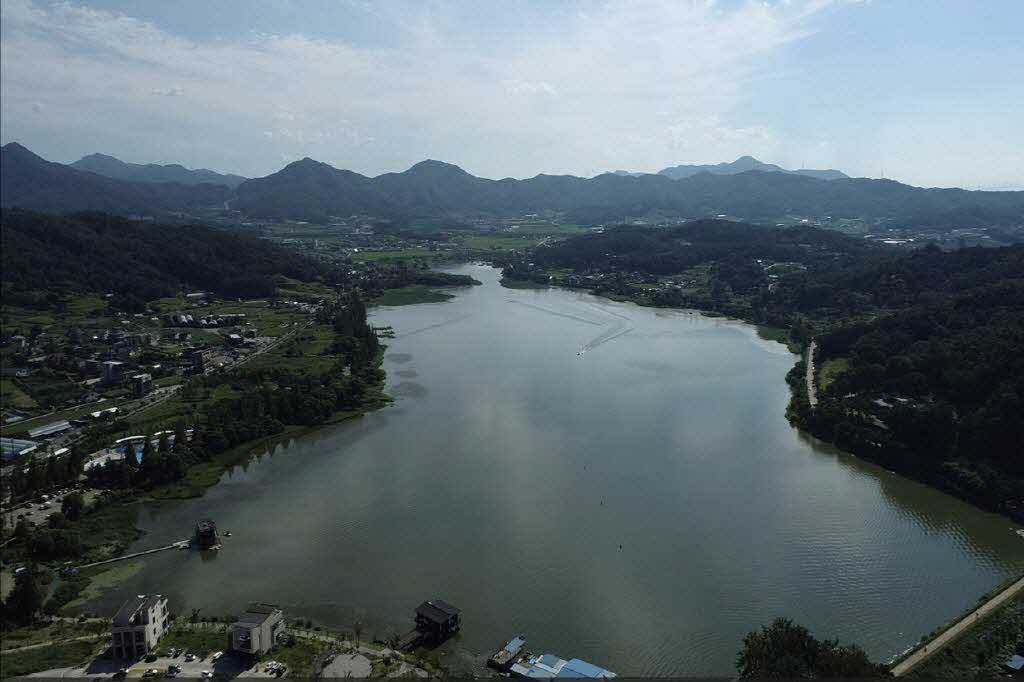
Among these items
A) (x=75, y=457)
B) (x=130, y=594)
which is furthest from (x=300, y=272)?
(x=130, y=594)

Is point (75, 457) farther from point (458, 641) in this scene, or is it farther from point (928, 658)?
point (928, 658)

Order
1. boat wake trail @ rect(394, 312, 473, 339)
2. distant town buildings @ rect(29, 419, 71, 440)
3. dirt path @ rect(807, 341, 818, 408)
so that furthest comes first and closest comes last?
boat wake trail @ rect(394, 312, 473, 339), dirt path @ rect(807, 341, 818, 408), distant town buildings @ rect(29, 419, 71, 440)

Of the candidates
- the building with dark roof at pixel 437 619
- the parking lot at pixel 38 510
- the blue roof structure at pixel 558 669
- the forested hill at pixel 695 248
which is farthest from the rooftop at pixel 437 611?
the forested hill at pixel 695 248

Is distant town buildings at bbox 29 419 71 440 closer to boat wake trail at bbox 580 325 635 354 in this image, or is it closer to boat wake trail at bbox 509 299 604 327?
boat wake trail at bbox 580 325 635 354

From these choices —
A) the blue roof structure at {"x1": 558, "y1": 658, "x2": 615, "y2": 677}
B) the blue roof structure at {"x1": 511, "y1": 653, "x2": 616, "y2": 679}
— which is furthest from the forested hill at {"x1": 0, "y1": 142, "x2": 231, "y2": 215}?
the blue roof structure at {"x1": 558, "y1": 658, "x2": 615, "y2": 677}

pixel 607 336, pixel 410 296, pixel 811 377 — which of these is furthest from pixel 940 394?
pixel 410 296

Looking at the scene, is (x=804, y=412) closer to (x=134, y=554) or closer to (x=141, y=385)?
(x=134, y=554)

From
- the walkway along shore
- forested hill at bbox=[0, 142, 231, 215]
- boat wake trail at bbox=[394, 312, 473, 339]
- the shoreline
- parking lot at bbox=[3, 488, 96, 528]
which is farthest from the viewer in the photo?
forested hill at bbox=[0, 142, 231, 215]
